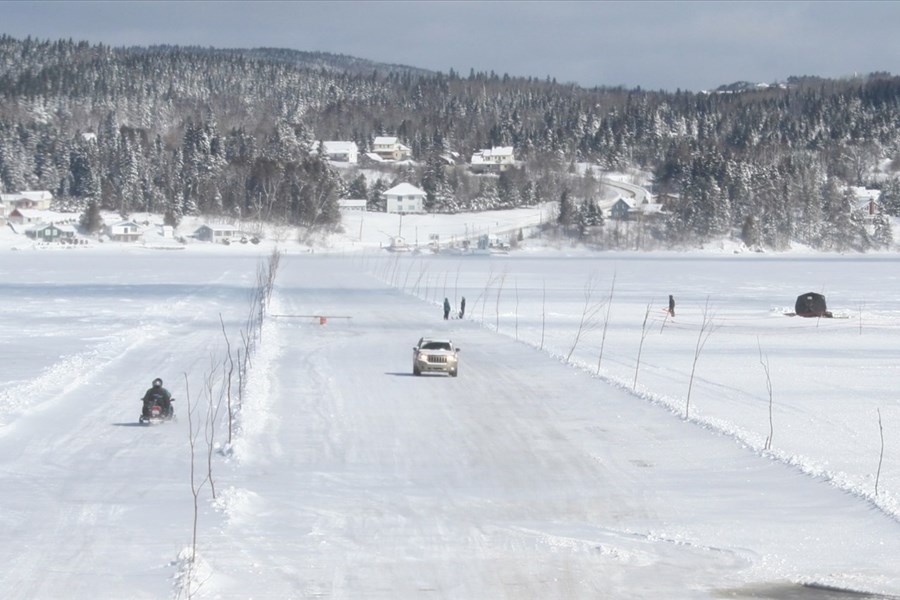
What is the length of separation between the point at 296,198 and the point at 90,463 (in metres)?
140

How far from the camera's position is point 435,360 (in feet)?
94.2

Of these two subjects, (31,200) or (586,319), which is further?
(31,200)

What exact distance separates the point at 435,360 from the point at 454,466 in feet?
36.2

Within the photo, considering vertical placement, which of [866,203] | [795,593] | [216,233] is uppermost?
[866,203]

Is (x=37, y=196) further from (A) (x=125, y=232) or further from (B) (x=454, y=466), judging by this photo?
(B) (x=454, y=466)

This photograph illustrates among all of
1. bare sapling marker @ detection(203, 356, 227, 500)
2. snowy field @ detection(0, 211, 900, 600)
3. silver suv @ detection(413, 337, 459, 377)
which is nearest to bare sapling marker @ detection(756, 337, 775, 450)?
snowy field @ detection(0, 211, 900, 600)

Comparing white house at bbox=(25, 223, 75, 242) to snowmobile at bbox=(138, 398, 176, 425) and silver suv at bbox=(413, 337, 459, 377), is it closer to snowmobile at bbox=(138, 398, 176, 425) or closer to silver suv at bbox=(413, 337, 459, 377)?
silver suv at bbox=(413, 337, 459, 377)

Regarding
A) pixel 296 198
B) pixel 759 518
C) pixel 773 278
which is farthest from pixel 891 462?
pixel 296 198

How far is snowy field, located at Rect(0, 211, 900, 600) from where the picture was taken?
11.9 metres

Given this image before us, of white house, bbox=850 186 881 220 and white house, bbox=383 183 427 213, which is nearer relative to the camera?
white house, bbox=850 186 881 220

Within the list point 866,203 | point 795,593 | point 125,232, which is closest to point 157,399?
point 795,593

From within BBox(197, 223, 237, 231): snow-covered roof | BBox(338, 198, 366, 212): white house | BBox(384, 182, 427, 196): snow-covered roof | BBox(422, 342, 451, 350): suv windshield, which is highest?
BBox(384, 182, 427, 196): snow-covered roof

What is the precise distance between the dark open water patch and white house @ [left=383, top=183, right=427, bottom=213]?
163819mm

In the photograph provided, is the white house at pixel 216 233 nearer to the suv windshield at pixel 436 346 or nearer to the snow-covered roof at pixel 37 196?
the snow-covered roof at pixel 37 196
